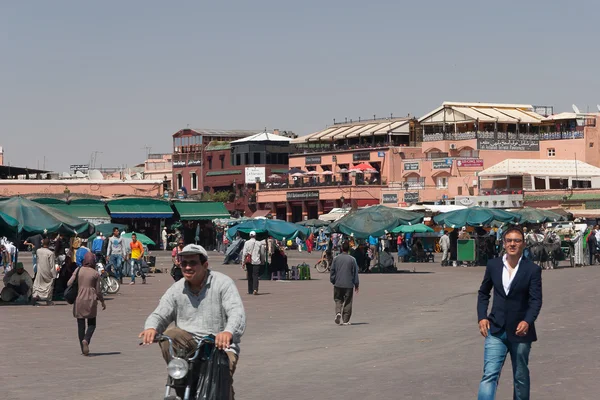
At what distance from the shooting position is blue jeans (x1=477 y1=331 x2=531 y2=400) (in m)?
8.78

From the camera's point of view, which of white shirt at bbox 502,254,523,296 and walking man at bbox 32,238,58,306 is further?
walking man at bbox 32,238,58,306

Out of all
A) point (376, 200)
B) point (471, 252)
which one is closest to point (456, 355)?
point (471, 252)

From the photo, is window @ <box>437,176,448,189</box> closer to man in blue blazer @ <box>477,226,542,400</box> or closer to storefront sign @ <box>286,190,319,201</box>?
storefront sign @ <box>286,190,319,201</box>

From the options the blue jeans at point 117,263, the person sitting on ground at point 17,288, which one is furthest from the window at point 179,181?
the person sitting on ground at point 17,288

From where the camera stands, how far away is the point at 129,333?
18359 mm

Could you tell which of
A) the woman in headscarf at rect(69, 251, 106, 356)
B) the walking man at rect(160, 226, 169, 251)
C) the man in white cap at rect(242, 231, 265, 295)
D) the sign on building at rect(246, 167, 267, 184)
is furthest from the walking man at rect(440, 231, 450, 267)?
the sign on building at rect(246, 167, 267, 184)

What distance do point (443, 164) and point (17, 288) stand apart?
6354 cm

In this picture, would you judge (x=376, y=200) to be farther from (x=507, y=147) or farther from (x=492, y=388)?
(x=492, y=388)

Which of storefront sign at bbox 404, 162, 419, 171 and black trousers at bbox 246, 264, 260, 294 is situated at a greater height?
storefront sign at bbox 404, 162, 419, 171

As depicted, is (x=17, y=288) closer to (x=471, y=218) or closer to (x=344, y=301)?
(x=344, y=301)

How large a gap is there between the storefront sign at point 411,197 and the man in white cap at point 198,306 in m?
77.9

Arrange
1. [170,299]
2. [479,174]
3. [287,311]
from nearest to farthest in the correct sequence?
[170,299], [287,311], [479,174]

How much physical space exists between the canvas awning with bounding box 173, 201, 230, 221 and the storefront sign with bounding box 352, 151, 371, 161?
22.1 metres

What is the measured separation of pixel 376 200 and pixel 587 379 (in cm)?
7771
